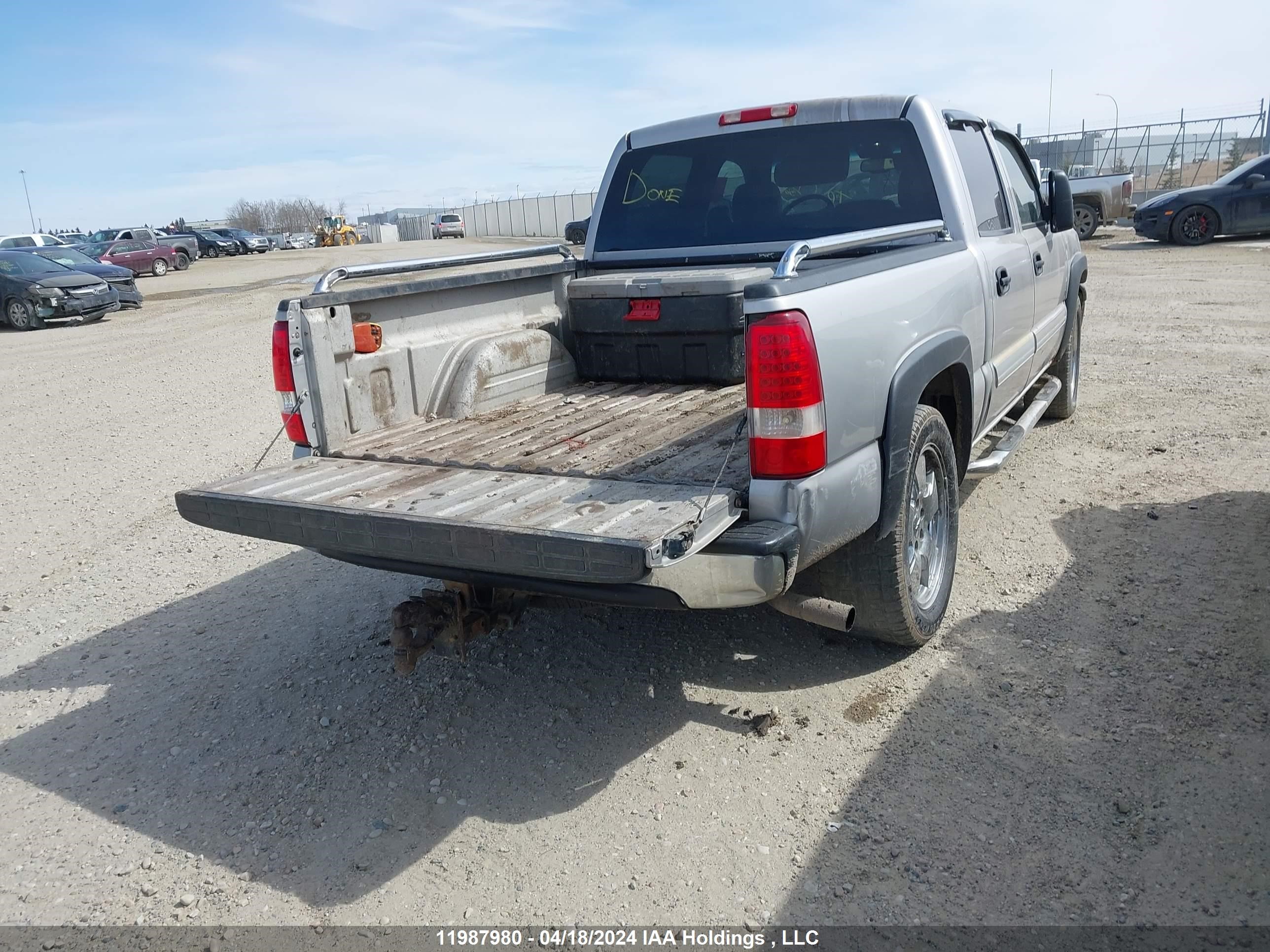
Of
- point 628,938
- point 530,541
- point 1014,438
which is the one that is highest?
point 530,541

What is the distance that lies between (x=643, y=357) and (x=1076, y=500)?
2744 mm

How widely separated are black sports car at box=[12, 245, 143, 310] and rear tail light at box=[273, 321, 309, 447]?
17652mm

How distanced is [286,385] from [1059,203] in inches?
173

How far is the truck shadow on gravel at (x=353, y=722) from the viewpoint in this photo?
3.20 meters

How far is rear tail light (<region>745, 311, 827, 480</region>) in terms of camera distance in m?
2.99

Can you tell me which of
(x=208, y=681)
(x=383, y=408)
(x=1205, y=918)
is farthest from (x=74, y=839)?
(x=1205, y=918)

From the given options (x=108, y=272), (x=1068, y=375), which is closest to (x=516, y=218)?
(x=108, y=272)

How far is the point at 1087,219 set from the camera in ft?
73.8

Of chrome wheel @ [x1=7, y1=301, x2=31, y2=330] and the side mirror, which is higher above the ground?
the side mirror

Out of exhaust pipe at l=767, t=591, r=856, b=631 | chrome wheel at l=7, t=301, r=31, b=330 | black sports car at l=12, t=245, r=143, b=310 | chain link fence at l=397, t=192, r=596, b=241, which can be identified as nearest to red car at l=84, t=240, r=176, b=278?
black sports car at l=12, t=245, r=143, b=310

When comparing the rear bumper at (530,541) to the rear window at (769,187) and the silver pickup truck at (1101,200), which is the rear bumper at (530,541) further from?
the silver pickup truck at (1101,200)

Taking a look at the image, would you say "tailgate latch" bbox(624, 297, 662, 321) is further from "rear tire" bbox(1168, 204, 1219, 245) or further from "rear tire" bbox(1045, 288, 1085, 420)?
"rear tire" bbox(1168, 204, 1219, 245)

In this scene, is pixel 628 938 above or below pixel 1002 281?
below

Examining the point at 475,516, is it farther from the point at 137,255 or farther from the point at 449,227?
the point at 449,227
